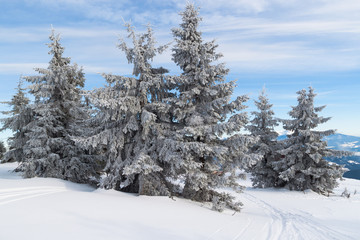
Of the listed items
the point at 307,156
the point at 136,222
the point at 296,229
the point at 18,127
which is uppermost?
the point at 18,127

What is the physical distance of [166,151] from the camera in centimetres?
990

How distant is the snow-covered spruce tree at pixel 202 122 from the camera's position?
9656 mm

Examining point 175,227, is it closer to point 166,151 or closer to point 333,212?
point 166,151

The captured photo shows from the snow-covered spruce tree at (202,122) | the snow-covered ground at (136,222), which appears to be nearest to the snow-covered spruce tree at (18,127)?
the snow-covered ground at (136,222)

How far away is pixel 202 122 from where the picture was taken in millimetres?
10219

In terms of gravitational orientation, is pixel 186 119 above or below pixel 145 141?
above

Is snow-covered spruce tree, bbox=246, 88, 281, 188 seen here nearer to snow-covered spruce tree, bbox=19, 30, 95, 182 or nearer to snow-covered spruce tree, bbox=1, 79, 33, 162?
snow-covered spruce tree, bbox=19, 30, 95, 182

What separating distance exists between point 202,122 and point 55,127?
1020cm

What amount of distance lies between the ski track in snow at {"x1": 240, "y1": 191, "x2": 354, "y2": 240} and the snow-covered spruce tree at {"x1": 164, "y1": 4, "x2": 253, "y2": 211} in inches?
82.4

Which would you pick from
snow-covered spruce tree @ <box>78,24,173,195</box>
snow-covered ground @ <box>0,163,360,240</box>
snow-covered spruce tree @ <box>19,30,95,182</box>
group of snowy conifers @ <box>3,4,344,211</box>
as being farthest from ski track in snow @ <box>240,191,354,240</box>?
snow-covered spruce tree @ <box>19,30,95,182</box>

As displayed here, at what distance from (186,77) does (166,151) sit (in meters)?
3.70

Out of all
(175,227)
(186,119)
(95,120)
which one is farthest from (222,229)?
(95,120)

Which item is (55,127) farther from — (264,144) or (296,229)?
(264,144)

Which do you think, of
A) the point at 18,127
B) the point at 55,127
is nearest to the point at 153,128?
the point at 55,127
